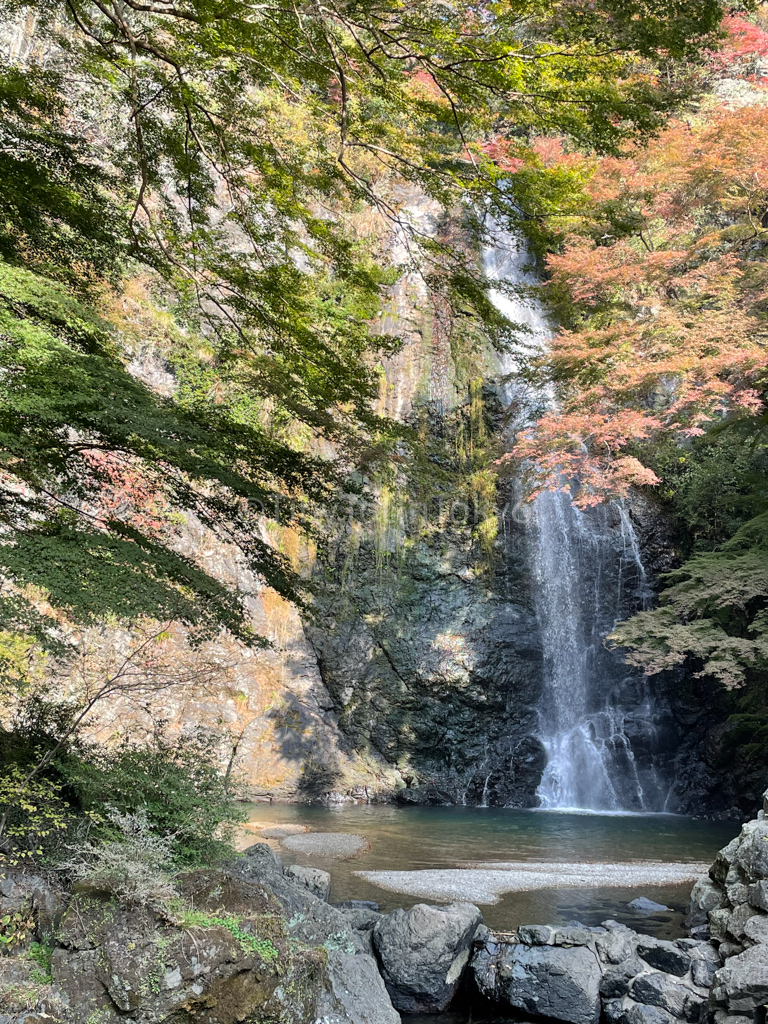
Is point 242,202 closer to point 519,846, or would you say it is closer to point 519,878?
point 519,878

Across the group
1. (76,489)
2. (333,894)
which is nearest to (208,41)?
(76,489)

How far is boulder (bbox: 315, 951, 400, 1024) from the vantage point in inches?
144

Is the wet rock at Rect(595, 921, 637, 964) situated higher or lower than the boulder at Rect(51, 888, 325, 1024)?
lower

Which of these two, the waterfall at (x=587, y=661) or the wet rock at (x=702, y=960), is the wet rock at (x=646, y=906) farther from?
the waterfall at (x=587, y=661)

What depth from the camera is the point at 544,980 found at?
445 cm

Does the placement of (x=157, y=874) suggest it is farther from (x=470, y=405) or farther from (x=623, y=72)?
(x=470, y=405)

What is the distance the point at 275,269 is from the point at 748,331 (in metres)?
7.78

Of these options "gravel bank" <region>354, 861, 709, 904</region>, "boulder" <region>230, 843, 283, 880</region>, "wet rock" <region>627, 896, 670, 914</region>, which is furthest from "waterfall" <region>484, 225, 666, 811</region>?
"boulder" <region>230, 843, 283, 880</region>

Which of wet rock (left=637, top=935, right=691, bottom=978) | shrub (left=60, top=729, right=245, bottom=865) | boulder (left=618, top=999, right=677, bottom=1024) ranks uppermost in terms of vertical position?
shrub (left=60, top=729, right=245, bottom=865)

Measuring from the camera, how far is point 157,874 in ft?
11.6

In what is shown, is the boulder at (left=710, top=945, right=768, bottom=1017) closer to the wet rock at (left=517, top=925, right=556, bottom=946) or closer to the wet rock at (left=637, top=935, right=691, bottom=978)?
the wet rock at (left=637, top=935, right=691, bottom=978)

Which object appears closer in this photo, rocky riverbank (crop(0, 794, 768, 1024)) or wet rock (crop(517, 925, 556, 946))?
rocky riverbank (crop(0, 794, 768, 1024))

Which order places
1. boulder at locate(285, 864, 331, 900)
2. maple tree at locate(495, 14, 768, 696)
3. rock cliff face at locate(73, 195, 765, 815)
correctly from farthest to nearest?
rock cliff face at locate(73, 195, 765, 815) < maple tree at locate(495, 14, 768, 696) < boulder at locate(285, 864, 331, 900)

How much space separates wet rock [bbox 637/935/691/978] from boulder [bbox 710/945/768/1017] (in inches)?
9.6
